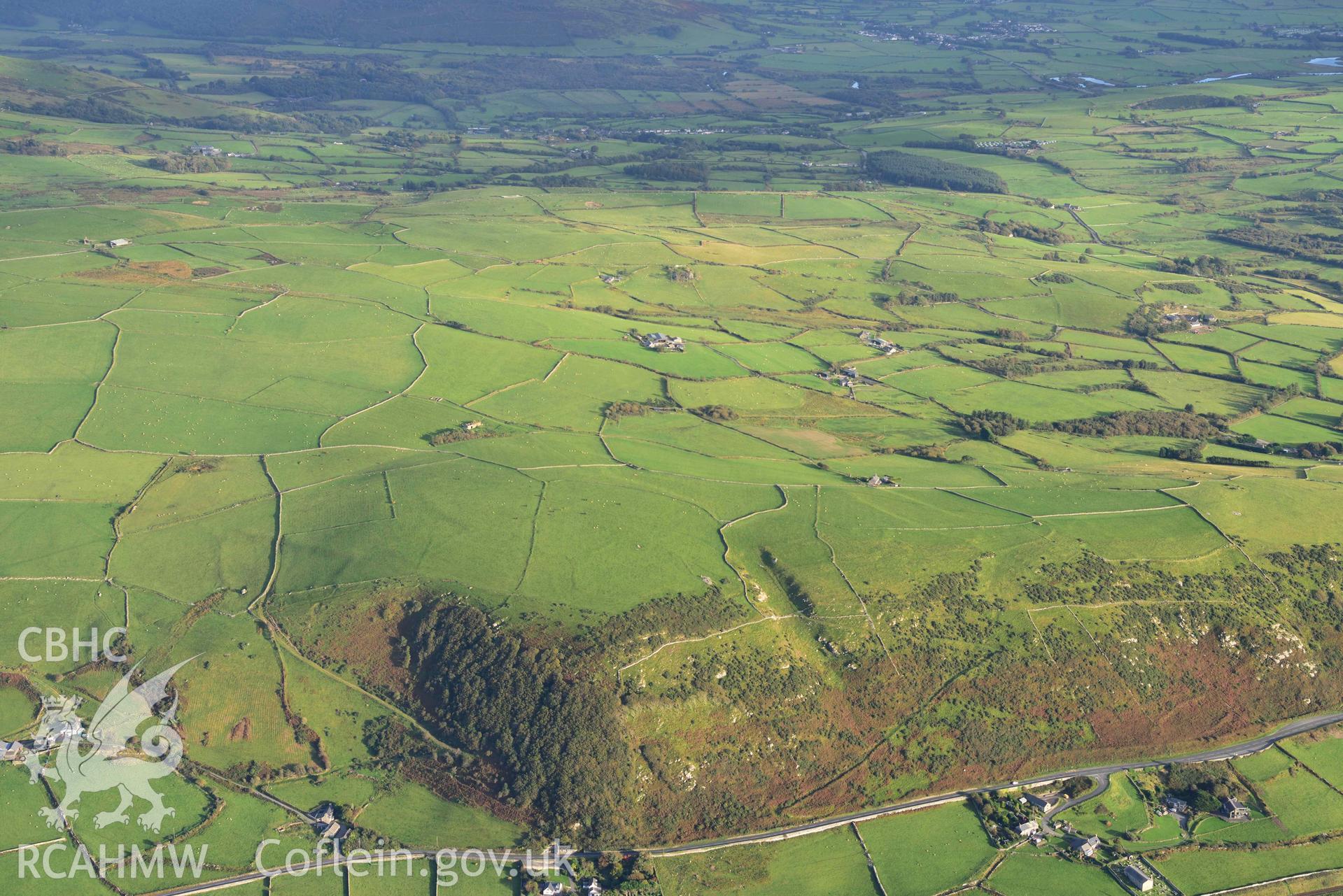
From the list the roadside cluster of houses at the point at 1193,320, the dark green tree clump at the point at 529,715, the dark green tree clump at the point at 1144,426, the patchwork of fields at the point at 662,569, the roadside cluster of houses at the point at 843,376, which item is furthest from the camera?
the roadside cluster of houses at the point at 1193,320

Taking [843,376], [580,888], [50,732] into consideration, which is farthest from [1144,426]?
[50,732]

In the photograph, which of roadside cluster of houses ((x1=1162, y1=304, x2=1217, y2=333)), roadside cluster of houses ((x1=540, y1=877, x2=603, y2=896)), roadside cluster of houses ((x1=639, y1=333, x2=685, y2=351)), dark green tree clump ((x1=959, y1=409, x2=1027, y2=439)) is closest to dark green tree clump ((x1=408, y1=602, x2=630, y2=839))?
roadside cluster of houses ((x1=540, y1=877, x2=603, y2=896))

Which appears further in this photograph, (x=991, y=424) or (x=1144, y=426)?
(x=1144, y=426)

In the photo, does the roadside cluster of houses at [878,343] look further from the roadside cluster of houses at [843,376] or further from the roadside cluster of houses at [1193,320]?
the roadside cluster of houses at [1193,320]

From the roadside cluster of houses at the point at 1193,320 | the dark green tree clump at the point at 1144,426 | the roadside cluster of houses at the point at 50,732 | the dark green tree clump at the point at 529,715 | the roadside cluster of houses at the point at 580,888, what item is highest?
the roadside cluster of houses at the point at 1193,320

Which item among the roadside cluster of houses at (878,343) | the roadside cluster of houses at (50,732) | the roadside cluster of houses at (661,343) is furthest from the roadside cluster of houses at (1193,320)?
the roadside cluster of houses at (50,732)

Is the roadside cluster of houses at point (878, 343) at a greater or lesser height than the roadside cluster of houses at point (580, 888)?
greater

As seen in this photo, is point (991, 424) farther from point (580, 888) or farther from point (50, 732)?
point (50, 732)

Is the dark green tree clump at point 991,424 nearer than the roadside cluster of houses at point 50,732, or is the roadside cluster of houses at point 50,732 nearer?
the roadside cluster of houses at point 50,732

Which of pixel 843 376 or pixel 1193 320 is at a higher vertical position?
pixel 1193 320

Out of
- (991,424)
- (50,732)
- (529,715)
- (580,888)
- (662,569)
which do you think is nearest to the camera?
(580,888)

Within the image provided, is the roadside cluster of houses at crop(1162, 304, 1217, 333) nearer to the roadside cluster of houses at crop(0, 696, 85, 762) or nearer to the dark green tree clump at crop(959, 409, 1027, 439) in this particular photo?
the dark green tree clump at crop(959, 409, 1027, 439)

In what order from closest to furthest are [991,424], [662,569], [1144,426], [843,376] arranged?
[662,569] < [991,424] < [1144,426] < [843,376]
